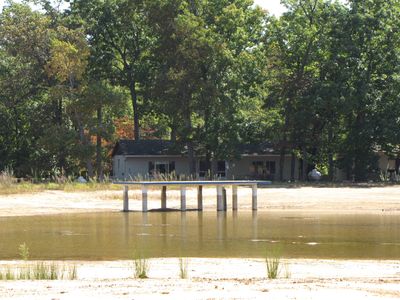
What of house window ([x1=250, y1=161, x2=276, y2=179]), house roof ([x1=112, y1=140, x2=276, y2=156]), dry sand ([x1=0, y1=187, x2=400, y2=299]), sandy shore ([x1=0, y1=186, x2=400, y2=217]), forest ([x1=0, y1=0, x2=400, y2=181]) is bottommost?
dry sand ([x1=0, y1=187, x2=400, y2=299])

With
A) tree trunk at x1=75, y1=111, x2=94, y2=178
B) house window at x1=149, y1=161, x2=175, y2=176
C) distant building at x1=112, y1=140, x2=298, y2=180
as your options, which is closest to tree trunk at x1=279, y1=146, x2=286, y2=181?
distant building at x1=112, y1=140, x2=298, y2=180

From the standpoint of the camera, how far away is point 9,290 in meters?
13.4

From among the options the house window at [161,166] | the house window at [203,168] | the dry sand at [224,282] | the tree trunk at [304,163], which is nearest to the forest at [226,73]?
the tree trunk at [304,163]

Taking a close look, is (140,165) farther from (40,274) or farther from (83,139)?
(40,274)

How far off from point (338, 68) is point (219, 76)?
8.44 meters

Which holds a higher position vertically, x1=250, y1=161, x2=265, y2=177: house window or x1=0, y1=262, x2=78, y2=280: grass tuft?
x1=250, y1=161, x2=265, y2=177: house window

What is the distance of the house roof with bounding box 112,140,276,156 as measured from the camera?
224ft

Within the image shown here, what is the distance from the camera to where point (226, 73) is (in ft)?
204

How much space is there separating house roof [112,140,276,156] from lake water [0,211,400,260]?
28927mm

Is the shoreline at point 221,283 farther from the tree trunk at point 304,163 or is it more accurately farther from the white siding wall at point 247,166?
the white siding wall at point 247,166

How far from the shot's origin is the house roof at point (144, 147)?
68.1 meters

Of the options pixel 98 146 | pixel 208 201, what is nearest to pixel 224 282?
pixel 208 201

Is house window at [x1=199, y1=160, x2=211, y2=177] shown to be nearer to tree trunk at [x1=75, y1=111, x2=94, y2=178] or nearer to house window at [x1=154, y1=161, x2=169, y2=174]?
house window at [x1=154, y1=161, x2=169, y2=174]

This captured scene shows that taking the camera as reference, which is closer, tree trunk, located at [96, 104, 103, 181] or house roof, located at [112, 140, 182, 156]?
tree trunk, located at [96, 104, 103, 181]
